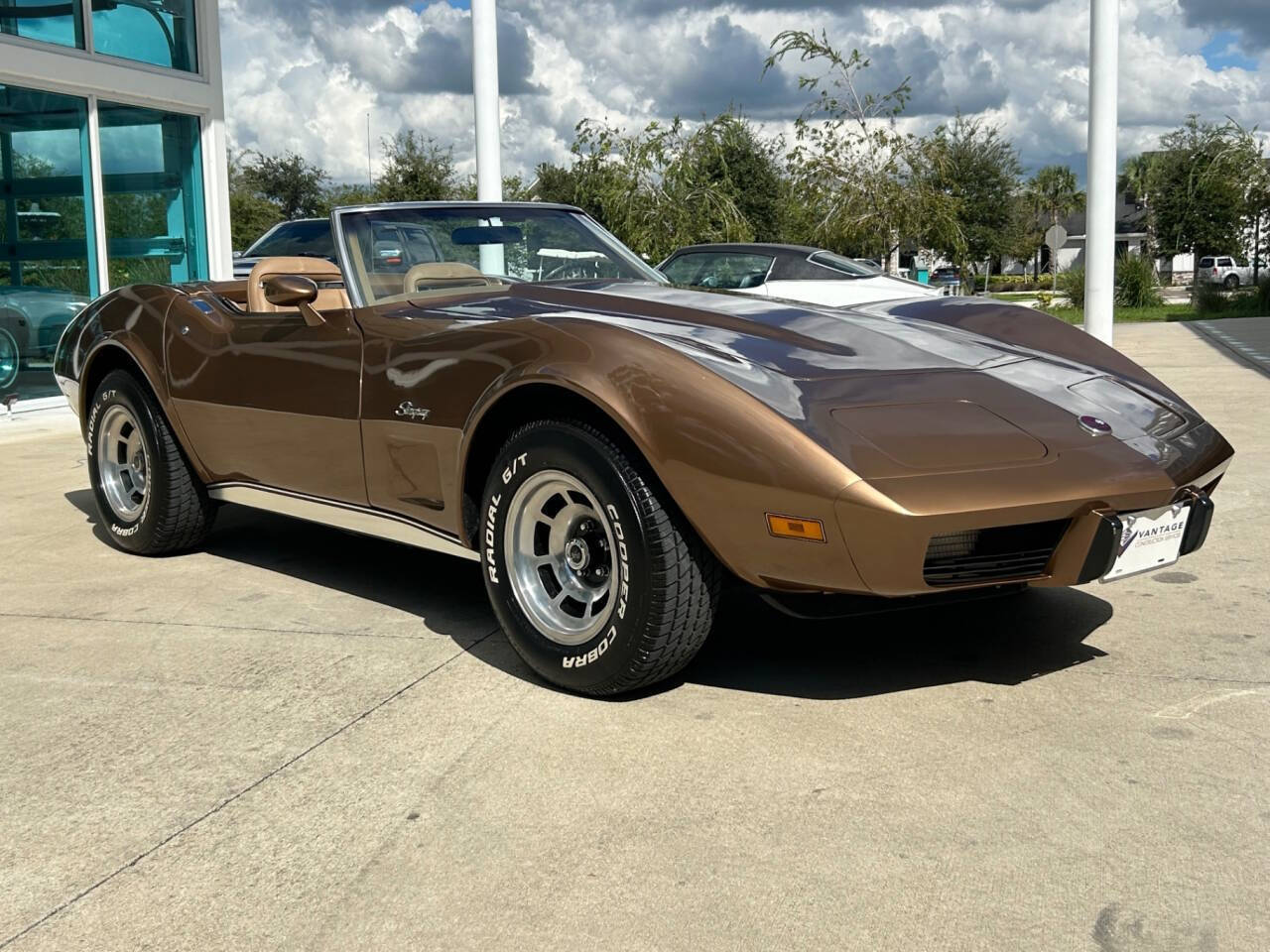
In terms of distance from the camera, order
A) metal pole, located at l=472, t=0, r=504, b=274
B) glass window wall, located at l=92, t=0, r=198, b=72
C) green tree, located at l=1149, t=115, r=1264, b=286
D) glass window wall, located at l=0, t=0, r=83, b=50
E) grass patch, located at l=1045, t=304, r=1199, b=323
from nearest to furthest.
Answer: metal pole, located at l=472, t=0, r=504, b=274
glass window wall, located at l=0, t=0, r=83, b=50
glass window wall, located at l=92, t=0, r=198, b=72
grass patch, located at l=1045, t=304, r=1199, b=323
green tree, located at l=1149, t=115, r=1264, b=286

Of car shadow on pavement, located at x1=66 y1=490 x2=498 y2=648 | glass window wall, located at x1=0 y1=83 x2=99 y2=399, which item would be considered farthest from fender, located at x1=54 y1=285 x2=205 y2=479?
glass window wall, located at x1=0 y1=83 x2=99 y2=399

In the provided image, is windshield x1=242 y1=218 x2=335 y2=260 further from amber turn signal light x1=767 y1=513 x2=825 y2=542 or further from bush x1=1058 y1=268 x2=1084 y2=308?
bush x1=1058 y1=268 x2=1084 y2=308

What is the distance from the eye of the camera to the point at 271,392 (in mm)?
4348

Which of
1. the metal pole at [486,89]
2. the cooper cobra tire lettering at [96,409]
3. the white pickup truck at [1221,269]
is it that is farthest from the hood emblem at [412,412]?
the white pickup truck at [1221,269]

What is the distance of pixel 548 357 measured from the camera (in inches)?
132

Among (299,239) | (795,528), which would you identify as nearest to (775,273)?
(299,239)

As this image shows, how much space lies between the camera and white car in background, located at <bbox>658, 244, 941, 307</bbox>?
1250cm

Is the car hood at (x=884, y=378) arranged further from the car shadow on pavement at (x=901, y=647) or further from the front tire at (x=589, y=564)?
the car shadow on pavement at (x=901, y=647)

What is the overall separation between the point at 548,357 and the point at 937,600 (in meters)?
1.15

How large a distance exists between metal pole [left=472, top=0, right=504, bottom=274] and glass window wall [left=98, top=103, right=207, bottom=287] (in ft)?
12.2

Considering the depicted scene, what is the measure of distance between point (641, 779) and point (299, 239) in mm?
9784

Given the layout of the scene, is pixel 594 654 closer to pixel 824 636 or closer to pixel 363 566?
pixel 824 636

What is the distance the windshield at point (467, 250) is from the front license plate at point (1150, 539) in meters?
2.04

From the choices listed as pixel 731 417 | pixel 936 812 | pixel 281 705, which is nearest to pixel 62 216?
pixel 281 705
